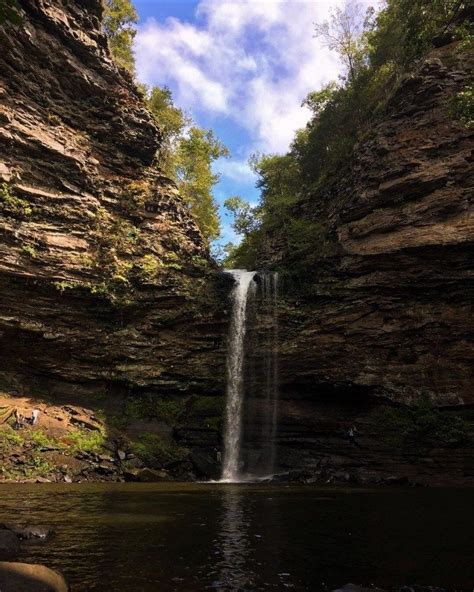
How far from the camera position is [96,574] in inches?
257

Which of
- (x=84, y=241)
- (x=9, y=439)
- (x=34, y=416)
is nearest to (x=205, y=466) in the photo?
(x=34, y=416)

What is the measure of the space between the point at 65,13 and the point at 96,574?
102 feet

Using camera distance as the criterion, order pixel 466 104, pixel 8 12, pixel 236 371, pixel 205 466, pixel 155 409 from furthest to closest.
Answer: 1. pixel 236 371
2. pixel 155 409
3. pixel 205 466
4. pixel 466 104
5. pixel 8 12

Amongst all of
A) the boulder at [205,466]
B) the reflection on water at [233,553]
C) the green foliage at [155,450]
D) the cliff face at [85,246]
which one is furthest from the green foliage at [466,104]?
the green foliage at [155,450]

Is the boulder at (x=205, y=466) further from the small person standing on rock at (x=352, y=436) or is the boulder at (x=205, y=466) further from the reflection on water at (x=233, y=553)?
the reflection on water at (x=233, y=553)

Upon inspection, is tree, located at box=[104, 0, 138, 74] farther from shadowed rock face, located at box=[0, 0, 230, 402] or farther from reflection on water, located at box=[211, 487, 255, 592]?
reflection on water, located at box=[211, 487, 255, 592]

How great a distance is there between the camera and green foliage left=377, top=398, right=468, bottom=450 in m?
23.7

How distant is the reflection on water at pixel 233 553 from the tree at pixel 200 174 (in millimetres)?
36327

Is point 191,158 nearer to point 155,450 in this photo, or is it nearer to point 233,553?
point 155,450

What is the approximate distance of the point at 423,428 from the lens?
2409 cm

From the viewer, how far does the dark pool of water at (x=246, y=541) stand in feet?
21.4

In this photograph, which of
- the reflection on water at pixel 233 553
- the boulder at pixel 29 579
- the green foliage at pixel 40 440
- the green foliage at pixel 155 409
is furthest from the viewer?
the green foliage at pixel 155 409

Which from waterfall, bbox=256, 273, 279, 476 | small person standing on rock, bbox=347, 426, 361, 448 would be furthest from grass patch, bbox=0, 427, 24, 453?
small person standing on rock, bbox=347, 426, 361, 448

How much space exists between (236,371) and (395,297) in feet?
32.8
